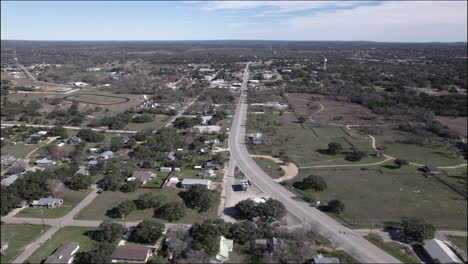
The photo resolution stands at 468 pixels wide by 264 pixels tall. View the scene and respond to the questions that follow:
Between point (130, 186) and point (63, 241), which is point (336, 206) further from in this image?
point (63, 241)

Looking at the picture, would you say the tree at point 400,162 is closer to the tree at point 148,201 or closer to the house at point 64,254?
the tree at point 148,201

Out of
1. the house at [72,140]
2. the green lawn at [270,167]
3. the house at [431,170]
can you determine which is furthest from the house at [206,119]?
the house at [431,170]

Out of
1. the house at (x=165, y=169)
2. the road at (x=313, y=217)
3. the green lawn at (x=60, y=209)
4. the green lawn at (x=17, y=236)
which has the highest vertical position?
the house at (x=165, y=169)

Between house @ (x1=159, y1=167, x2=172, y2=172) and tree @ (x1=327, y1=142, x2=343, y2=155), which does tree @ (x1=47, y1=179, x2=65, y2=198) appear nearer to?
house @ (x1=159, y1=167, x2=172, y2=172)

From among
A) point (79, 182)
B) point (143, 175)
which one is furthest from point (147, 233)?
point (79, 182)

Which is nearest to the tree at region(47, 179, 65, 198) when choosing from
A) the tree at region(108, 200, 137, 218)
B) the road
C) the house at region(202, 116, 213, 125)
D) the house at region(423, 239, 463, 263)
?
the tree at region(108, 200, 137, 218)

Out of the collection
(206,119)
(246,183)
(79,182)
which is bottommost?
(246,183)
